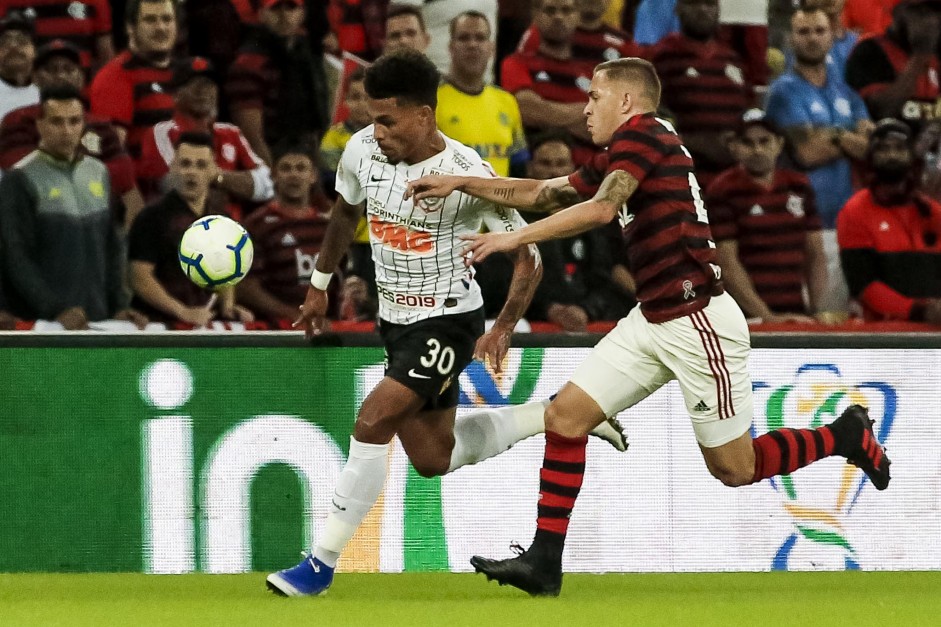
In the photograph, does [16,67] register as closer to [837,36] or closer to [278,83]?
[278,83]

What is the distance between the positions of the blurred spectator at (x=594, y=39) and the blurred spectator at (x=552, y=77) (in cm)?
6

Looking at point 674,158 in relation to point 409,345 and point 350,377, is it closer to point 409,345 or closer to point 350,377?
point 409,345

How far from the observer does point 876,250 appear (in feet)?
28.1

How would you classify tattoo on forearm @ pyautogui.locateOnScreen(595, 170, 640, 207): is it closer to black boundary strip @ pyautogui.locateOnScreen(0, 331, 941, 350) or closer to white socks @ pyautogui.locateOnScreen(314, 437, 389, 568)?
white socks @ pyautogui.locateOnScreen(314, 437, 389, 568)

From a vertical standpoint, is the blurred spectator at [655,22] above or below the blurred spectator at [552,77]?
above

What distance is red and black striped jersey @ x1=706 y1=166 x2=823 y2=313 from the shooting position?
854 centimetres

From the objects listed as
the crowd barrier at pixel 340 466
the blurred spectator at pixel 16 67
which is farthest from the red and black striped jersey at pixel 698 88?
the blurred spectator at pixel 16 67

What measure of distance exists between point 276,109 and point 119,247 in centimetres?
149

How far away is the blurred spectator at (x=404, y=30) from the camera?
8.56 m

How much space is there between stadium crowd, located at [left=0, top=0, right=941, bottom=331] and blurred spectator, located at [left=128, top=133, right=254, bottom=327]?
0.01m

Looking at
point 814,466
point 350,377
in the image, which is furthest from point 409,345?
point 814,466

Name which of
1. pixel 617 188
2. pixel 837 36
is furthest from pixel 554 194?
pixel 837 36

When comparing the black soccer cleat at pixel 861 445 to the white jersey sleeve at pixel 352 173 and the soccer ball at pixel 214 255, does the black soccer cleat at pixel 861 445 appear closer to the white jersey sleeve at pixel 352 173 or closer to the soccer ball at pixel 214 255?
the white jersey sleeve at pixel 352 173

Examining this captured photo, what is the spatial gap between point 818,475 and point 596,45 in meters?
3.34
